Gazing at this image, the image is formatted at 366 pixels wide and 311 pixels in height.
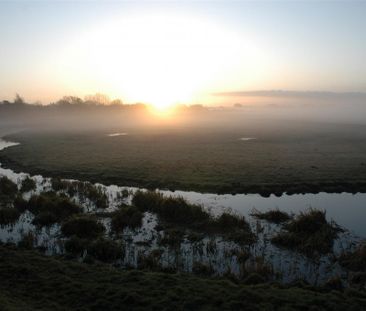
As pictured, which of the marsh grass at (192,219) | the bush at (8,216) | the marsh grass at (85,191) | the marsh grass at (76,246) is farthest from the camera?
the marsh grass at (85,191)

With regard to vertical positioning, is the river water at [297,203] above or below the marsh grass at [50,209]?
below

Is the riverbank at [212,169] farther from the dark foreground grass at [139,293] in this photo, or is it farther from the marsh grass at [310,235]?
the dark foreground grass at [139,293]

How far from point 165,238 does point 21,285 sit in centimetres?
791

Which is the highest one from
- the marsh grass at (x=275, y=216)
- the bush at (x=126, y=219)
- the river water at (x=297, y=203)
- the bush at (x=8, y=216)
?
the bush at (x=8, y=216)

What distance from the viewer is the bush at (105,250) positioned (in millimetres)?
16969

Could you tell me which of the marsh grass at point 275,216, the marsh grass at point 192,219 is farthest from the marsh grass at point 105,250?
the marsh grass at point 275,216

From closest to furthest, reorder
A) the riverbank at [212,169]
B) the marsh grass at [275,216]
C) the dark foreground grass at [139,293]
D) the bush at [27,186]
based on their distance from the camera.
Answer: the dark foreground grass at [139,293] < the marsh grass at [275,216] < the bush at [27,186] < the riverbank at [212,169]

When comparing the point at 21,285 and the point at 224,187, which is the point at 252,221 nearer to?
the point at 224,187

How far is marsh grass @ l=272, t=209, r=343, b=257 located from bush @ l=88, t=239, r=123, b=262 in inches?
339

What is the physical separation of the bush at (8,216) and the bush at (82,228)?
4.18 meters

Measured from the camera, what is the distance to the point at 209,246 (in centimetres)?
1817

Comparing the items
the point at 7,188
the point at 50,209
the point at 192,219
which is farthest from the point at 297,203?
the point at 7,188

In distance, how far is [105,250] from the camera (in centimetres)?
1723

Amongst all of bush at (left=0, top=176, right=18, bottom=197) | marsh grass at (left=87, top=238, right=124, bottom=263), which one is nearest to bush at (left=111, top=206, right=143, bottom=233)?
marsh grass at (left=87, top=238, right=124, bottom=263)
